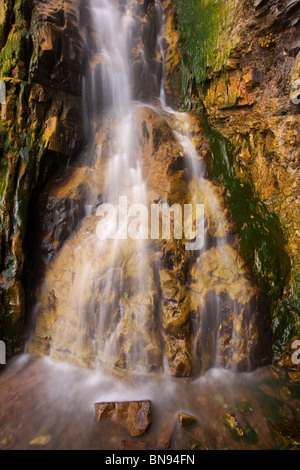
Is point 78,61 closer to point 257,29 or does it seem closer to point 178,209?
point 257,29

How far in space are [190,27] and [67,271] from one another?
8.48 m

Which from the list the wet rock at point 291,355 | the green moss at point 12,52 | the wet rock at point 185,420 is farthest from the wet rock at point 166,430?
the green moss at point 12,52

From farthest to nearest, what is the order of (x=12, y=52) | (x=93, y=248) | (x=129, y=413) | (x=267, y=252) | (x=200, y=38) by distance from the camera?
(x=200, y=38)
(x=12, y=52)
(x=93, y=248)
(x=267, y=252)
(x=129, y=413)

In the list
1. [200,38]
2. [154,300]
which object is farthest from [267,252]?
[200,38]

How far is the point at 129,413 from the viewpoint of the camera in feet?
12.1

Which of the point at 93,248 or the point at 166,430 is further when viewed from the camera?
the point at 93,248

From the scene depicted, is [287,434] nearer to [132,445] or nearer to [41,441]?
[132,445]

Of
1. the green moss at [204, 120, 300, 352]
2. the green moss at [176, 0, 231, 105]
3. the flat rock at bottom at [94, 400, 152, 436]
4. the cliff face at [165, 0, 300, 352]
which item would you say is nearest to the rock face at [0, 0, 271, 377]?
the green moss at [204, 120, 300, 352]

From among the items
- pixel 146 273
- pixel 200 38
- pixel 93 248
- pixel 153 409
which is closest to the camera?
pixel 153 409

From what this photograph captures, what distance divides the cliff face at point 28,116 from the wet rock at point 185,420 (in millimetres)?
3516

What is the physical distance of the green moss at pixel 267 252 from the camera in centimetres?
474

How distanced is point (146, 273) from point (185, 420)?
7.89 feet

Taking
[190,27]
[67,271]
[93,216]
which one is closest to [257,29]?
[190,27]
